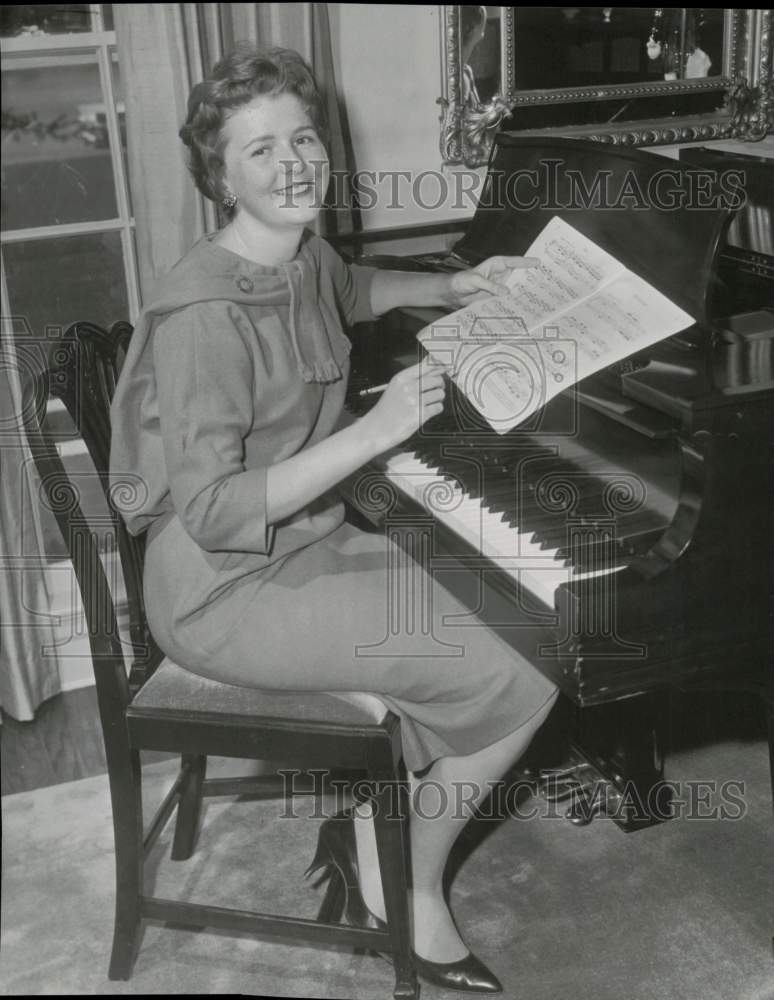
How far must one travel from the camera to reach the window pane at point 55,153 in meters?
14.0

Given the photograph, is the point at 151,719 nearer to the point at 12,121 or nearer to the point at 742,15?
the point at 742,15

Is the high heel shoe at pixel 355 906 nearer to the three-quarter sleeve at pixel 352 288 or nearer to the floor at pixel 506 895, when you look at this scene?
the floor at pixel 506 895

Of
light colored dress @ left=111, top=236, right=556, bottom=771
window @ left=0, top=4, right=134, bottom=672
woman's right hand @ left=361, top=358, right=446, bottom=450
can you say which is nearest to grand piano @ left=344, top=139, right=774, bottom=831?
light colored dress @ left=111, top=236, right=556, bottom=771

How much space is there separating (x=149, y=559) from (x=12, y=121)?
628 inches

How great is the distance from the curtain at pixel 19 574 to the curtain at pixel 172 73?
0.46m

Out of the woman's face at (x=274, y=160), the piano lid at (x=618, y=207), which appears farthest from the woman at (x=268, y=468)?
the piano lid at (x=618, y=207)

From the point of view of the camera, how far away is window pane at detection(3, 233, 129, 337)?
28.2 ft

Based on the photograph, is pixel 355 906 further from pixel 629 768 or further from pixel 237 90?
pixel 237 90

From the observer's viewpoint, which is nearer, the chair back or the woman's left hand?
the chair back

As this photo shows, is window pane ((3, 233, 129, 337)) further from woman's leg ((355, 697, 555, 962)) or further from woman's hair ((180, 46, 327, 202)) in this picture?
woman's leg ((355, 697, 555, 962))

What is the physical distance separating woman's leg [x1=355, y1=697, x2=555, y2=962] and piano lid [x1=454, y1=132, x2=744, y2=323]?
0.77 metres

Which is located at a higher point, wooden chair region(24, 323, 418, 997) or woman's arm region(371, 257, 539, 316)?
woman's arm region(371, 257, 539, 316)

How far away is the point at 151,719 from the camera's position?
6.59 ft

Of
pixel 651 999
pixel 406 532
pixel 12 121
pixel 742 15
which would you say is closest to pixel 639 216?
pixel 406 532
